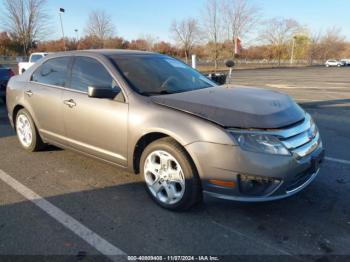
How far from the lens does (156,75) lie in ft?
12.9

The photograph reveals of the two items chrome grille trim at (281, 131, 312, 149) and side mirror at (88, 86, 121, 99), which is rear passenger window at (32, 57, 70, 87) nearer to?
side mirror at (88, 86, 121, 99)

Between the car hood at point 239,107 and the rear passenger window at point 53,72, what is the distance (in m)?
1.65

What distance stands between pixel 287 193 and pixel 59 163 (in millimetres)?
3172

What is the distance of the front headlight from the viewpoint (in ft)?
9.21

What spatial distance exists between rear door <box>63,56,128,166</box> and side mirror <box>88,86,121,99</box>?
7 cm

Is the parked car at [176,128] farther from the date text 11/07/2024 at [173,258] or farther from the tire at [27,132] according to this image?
the date text 11/07/2024 at [173,258]

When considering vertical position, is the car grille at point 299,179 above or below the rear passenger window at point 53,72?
below

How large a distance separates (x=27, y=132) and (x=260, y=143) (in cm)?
382

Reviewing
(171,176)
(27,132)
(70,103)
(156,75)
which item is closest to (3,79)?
(27,132)

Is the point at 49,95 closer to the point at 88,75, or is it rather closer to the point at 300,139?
the point at 88,75

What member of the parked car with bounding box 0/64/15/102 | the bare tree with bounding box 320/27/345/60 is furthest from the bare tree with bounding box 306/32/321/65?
the parked car with bounding box 0/64/15/102

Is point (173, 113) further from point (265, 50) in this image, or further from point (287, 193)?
point (265, 50)

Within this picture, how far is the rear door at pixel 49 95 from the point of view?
434cm

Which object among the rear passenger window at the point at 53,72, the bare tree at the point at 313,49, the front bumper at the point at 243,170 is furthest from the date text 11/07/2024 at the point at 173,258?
the bare tree at the point at 313,49
